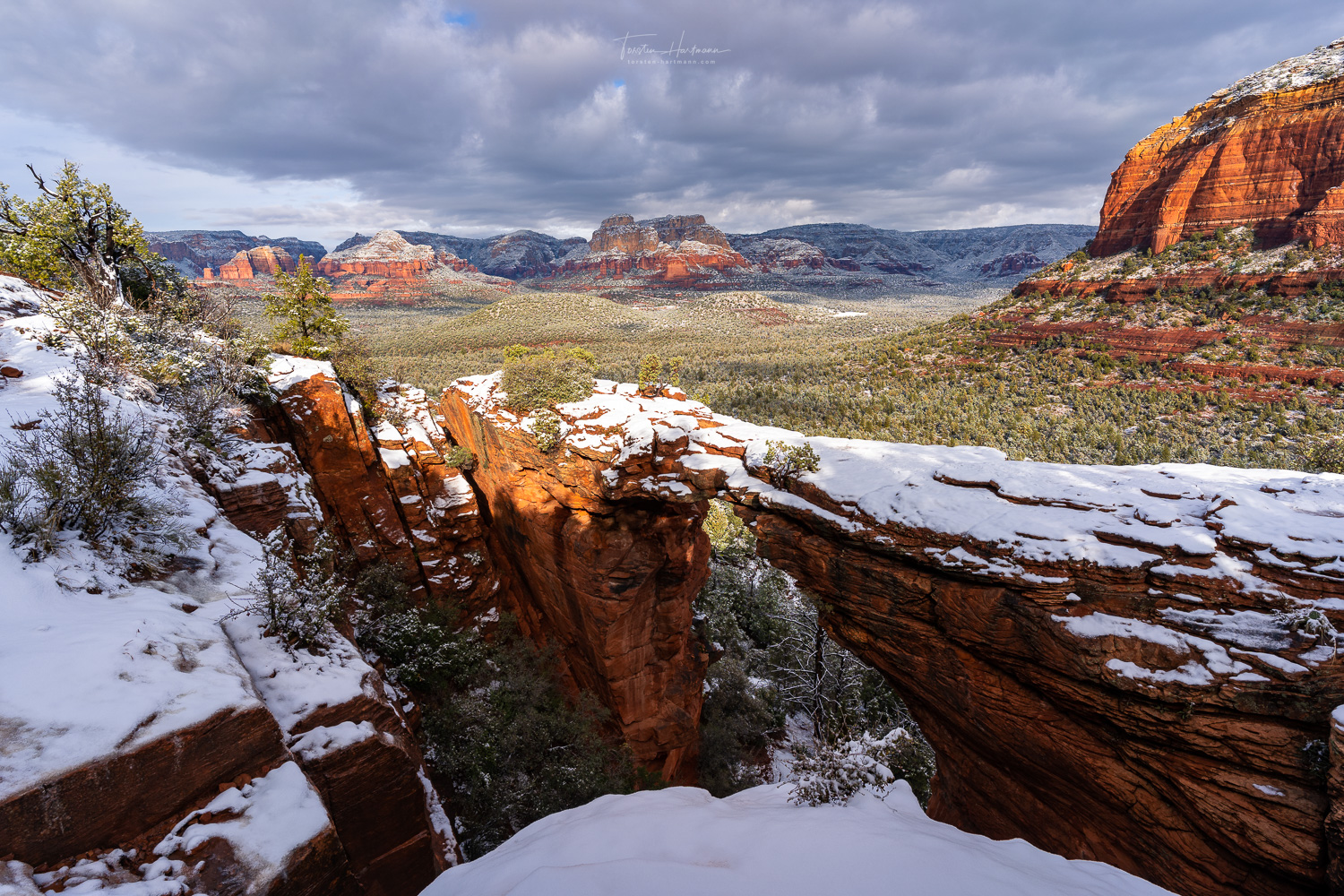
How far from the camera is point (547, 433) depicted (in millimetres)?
15633

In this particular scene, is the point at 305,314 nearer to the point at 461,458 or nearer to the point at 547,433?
the point at 461,458

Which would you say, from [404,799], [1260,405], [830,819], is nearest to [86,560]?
[404,799]

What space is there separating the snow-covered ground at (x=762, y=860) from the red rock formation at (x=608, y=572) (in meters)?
9.17

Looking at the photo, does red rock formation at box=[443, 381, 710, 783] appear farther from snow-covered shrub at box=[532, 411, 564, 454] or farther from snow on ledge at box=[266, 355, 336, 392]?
snow on ledge at box=[266, 355, 336, 392]

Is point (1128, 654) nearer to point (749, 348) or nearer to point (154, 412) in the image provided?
point (154, 412)

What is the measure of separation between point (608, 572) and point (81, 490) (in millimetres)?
11581

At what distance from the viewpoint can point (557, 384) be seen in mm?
16656

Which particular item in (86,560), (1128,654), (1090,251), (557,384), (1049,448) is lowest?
(1049,448)

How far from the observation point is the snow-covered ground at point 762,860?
4301 millimetres

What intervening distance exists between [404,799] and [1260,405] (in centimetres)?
5748

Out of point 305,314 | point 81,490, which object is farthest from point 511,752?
point 305,314

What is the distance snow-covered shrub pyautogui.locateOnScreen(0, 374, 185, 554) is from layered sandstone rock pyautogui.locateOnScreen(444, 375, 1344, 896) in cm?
1051

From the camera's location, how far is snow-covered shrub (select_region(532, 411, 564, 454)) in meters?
15.6

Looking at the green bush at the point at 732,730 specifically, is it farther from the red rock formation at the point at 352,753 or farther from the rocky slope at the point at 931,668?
the red rock formation at the point at 352,753
